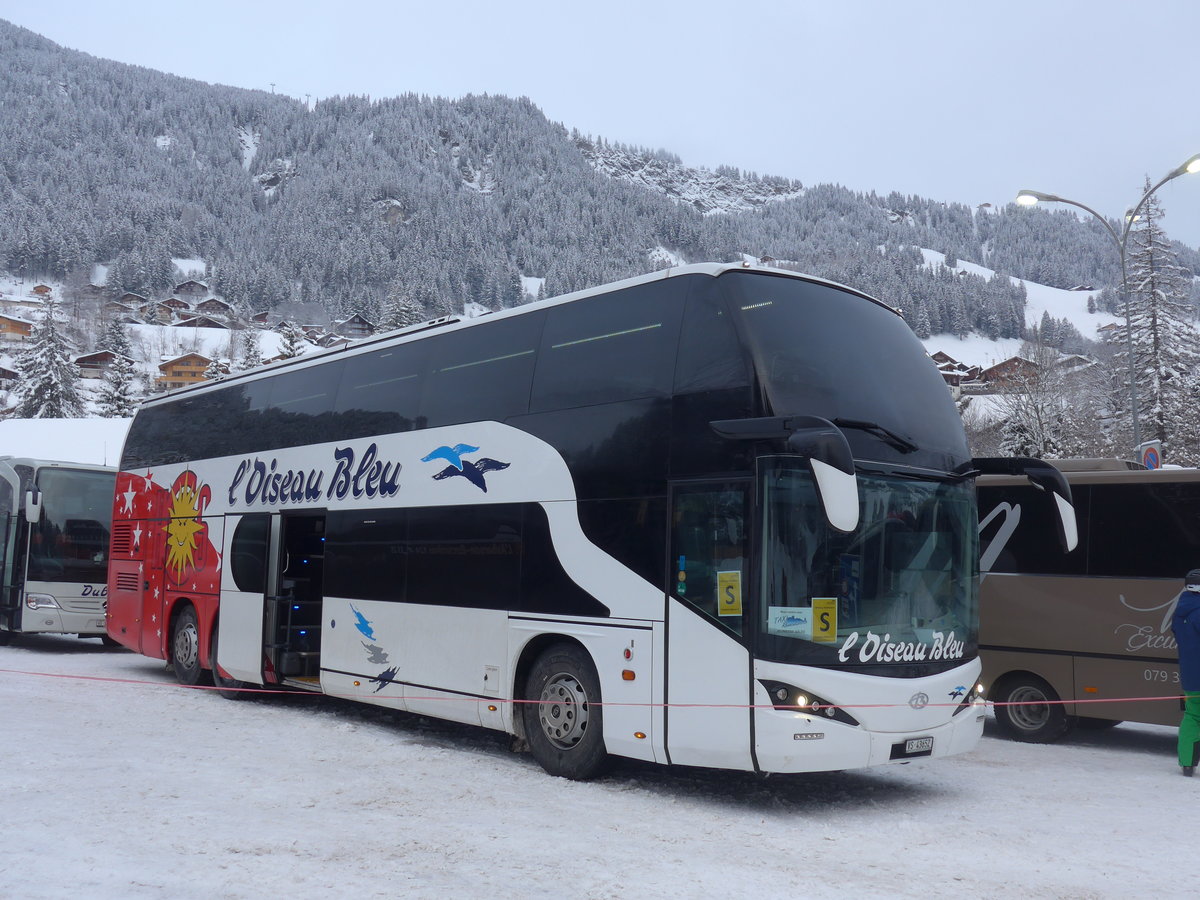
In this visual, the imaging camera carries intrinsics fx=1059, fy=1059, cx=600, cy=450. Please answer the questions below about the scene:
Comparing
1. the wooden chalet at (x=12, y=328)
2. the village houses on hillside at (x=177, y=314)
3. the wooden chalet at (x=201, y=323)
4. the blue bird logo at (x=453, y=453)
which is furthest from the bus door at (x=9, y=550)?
the wooden chalet at (x=201, y=323)

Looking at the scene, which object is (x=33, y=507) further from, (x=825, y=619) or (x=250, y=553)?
(x=825, y=619)

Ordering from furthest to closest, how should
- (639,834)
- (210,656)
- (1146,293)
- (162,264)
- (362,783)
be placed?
(162,264), (1146,293), (210,656), (362,783), (639,834)

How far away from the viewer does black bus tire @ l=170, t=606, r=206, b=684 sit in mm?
15062

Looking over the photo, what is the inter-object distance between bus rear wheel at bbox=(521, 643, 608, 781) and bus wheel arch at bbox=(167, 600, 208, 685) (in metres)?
7.27

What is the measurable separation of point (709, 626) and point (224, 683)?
8.97 m

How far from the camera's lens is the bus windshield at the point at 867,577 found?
7.59 meters

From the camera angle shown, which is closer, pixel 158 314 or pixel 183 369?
pixel 183 369

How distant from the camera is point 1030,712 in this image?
1208 centimetres

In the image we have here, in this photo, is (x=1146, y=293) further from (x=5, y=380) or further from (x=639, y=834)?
(x=5, y=380)

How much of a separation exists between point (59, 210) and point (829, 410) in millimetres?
210443

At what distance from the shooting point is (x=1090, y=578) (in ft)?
38.1

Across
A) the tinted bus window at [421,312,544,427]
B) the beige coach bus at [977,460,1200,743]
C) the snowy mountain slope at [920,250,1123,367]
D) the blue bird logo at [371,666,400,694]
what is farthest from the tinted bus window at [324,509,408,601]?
the snowy mountain slope at [920,250,1123,367]

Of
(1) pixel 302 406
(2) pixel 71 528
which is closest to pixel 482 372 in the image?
(1) pixel 302 406

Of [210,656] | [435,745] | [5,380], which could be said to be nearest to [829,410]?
[435,745]
